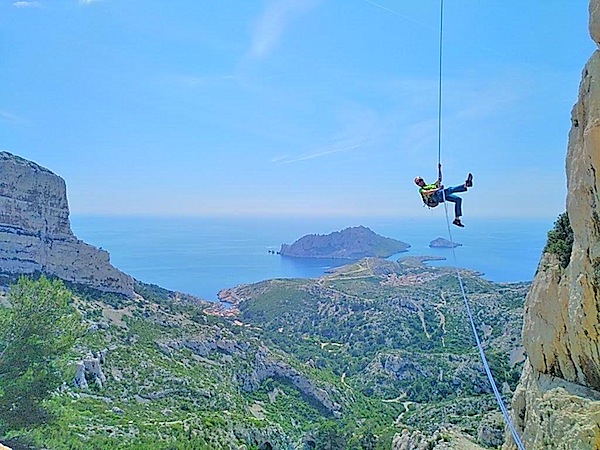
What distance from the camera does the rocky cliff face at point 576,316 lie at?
6.25m

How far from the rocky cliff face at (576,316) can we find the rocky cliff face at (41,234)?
35.7 m

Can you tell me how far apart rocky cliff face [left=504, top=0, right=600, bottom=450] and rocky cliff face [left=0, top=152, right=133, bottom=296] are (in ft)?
117

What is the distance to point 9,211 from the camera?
35688 mm

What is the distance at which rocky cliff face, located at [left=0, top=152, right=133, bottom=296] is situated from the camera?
35062 mm

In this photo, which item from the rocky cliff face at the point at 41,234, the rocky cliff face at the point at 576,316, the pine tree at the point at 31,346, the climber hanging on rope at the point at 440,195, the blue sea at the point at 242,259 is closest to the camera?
the rocky cliff face at the point at 576,316

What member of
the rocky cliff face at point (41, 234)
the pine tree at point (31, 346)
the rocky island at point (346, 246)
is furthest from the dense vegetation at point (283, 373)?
the rocky island at point (346, 246)

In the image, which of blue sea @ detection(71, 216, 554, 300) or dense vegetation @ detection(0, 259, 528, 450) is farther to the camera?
blue sea @ detection(71, 216, 554, 300)

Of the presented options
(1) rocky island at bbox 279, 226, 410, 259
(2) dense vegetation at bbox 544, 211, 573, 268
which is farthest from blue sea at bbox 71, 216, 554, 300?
(2) dense vegetation at bbox 544, 211, 573, 268

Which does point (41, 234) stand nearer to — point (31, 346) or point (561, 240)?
point (31, 346)

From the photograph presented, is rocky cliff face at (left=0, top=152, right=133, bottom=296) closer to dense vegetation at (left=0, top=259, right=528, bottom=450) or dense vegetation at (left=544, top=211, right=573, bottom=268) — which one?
dense vegetation at (left=0, top=259, right=528, bottom=450)

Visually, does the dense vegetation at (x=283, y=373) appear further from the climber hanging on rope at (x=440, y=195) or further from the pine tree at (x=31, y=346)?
the climber hanging on rope at (x=440, y=195)

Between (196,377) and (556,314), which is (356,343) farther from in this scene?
(556,314)

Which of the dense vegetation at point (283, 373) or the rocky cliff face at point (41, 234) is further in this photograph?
the rocky cliff face at point (41, 234)

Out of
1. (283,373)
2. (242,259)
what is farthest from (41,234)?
(242,259)
